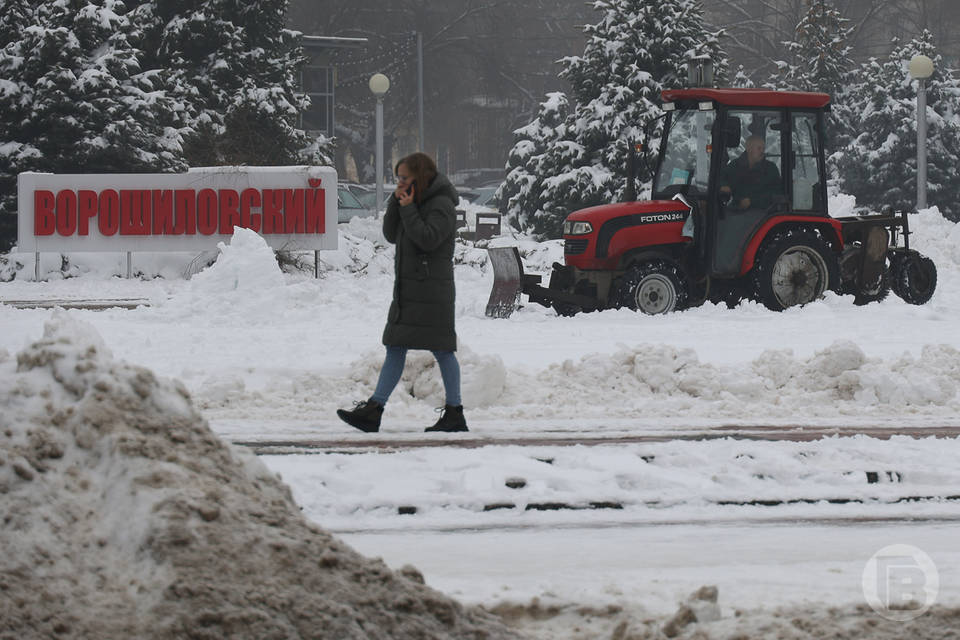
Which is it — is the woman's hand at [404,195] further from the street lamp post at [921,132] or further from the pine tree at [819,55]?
the pine tree at [819,55]

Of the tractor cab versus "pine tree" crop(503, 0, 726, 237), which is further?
"pine tree" crop(503, 0, 726, 237)

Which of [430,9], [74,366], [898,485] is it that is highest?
[430,9]

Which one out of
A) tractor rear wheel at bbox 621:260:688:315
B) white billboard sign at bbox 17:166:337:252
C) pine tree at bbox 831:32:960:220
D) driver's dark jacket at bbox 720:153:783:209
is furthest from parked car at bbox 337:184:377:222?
driver's dark jacket at bbox 720:153:783:209

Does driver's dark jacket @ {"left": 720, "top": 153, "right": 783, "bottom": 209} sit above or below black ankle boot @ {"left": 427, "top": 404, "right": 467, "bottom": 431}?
above

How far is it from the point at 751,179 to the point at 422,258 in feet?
28.0

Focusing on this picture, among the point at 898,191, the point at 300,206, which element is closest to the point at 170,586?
the point at 300,206

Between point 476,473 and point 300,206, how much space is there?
51.7 ft

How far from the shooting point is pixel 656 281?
51.5 ft

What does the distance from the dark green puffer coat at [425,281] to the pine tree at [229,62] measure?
20861mm

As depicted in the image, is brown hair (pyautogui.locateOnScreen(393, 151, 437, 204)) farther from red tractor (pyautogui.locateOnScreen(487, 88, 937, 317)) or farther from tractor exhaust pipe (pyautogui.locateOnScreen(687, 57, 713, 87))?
tractor exhaust pipe (pyautogui.locateOnScreen(687, 57, 713, 87))

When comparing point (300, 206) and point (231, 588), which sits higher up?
point (300, 206)

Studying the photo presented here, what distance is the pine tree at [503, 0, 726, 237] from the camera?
27.6 meters

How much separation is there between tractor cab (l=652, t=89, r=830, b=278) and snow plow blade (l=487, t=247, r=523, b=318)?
5.72ft

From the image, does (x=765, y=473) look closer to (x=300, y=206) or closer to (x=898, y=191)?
(x=300, y=206)
